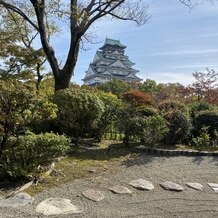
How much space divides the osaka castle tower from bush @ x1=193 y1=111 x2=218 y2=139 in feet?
137

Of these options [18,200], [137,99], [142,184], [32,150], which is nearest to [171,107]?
[137,99]

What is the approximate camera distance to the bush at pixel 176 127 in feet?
28.6

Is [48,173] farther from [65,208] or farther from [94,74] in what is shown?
[94,74]

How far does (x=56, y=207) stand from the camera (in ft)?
13.3

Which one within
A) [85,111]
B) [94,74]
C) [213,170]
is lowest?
[213,170]

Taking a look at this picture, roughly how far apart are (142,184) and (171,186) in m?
0.46

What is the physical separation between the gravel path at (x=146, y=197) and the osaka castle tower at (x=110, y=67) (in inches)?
1764

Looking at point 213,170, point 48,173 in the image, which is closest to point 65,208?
point 48,173

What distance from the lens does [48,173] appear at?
17.7 feet

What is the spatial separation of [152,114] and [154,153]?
170 centimetres

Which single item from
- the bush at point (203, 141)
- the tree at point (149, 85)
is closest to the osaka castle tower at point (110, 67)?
the tree at point (149, 85)

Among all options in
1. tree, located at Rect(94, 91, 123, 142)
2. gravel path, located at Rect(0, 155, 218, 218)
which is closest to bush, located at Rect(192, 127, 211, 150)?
gravel path, located at Rect(0, 155, 218, 218)

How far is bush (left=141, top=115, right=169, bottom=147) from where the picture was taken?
8000 millimetres

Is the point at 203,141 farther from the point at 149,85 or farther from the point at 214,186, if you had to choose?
the point at 149,85
